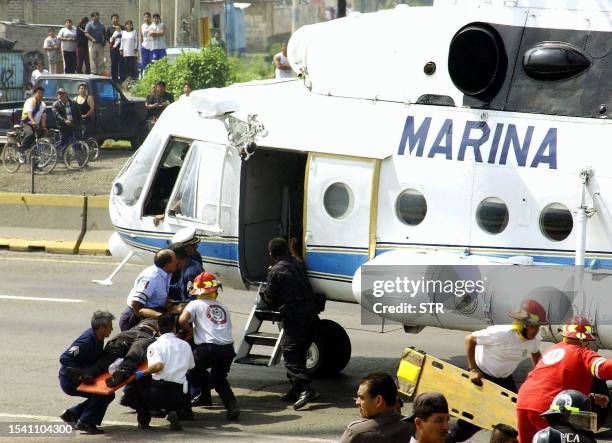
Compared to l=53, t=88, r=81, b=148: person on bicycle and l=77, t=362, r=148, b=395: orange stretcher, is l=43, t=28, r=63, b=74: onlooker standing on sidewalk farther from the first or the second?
l=77, t=362, r=148, b=395: orange stretcher

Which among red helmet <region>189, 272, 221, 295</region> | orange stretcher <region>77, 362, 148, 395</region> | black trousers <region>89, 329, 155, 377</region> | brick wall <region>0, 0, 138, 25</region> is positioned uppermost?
brick wall <region>0, 0, 138, 25</region>

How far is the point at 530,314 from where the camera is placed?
416 inches

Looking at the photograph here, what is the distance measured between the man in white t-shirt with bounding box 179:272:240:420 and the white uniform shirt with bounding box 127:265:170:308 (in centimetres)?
41

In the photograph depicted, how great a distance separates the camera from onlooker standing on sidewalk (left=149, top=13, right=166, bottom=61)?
33094 millimetres

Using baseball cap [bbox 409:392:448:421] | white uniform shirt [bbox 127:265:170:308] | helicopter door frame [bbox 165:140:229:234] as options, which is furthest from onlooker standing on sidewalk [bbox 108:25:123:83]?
baseball cap [bbox 409:392:448:421]

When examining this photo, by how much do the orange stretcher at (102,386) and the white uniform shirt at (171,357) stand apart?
192 millimetres

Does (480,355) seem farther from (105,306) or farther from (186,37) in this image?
(186,37)

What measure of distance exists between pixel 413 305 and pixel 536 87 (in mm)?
2442

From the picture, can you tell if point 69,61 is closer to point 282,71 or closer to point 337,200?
point 282,71

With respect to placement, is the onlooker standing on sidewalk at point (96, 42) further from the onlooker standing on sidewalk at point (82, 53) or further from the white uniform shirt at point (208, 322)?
the white uniform shirt at point (208, 322)

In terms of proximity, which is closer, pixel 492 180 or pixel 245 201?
pixel 492 180

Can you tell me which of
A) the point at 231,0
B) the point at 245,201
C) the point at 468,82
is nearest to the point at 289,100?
the point at 245,201

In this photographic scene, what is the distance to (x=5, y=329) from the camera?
15352 millimetres

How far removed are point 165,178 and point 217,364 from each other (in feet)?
9.89
